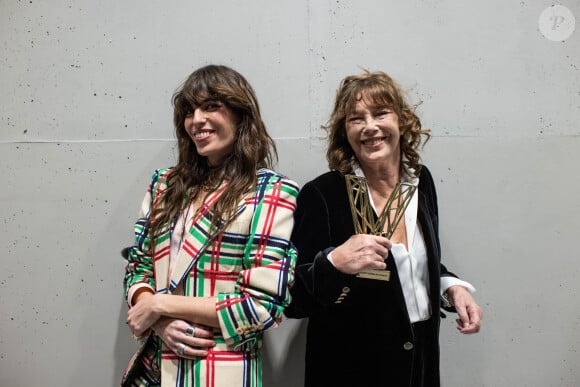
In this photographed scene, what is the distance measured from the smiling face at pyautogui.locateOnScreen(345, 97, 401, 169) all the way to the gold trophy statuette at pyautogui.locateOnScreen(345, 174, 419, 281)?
10 centimetres

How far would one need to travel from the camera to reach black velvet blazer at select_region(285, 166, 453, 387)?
1234mm

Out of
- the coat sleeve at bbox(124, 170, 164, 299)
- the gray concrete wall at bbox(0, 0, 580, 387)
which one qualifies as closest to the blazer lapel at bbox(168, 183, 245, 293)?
the coat sleeve at bbox(124, 170, 164, 299)

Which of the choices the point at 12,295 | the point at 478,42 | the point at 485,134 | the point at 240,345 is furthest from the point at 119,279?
the point at 478,42

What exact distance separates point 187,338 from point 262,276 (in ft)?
0.85

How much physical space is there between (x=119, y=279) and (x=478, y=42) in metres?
1.67

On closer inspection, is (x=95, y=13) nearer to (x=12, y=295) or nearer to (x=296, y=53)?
(x=296, y=53)

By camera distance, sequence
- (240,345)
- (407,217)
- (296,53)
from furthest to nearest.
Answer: (296,53) < (407,217) < (240,345)

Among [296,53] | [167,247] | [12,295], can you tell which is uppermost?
[296,53]

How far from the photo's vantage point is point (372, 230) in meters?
1.19

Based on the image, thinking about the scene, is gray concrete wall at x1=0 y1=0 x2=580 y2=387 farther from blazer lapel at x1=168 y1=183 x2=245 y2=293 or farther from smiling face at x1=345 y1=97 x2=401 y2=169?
blazer lapel at x1=168 y1=183 x2=245 y2=293

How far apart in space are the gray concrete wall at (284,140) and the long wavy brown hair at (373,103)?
1.00 feet

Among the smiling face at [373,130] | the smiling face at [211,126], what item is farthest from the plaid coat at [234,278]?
the smiling face at [373,130]

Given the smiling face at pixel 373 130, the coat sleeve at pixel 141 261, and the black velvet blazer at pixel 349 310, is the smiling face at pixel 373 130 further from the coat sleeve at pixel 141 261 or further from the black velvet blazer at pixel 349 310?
the coat sleeve at pixel 141 261

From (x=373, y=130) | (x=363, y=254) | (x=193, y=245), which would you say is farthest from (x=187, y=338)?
(x=373, y=130)
